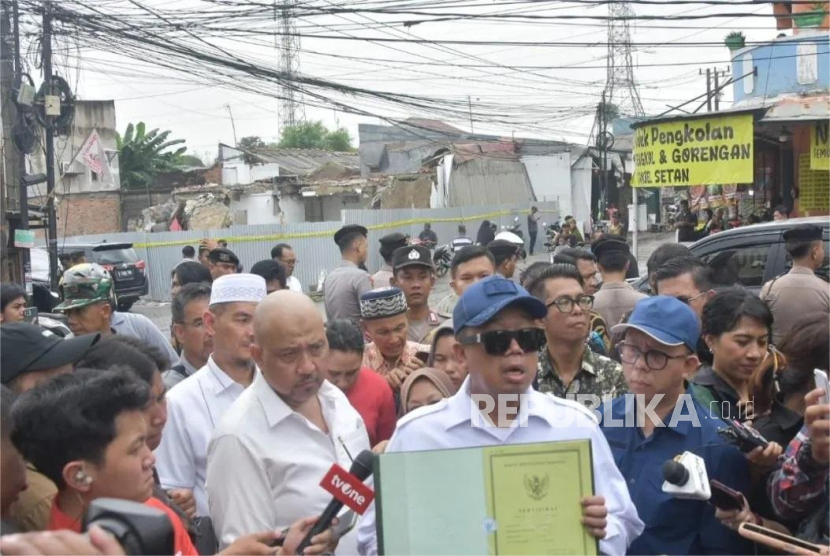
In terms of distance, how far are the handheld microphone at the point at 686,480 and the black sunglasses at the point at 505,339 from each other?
56cm

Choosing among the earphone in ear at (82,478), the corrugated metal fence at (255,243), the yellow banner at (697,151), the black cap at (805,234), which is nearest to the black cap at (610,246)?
the black cap at (805,234)

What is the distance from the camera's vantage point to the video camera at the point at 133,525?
5.15 feet

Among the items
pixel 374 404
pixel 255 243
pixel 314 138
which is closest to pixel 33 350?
pixel 374 404

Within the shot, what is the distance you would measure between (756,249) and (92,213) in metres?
34.8

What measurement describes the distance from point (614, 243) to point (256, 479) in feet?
15.8

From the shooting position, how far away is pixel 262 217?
37.8m

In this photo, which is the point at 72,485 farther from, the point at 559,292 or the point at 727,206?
the point at 727,206

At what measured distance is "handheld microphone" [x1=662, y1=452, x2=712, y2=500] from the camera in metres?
2.95

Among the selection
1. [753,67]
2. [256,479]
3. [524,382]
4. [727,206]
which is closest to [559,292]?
[524,382]

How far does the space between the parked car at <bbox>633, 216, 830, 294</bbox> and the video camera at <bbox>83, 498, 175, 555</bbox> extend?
7468mm

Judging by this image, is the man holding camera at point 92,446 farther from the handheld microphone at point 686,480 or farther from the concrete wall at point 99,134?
the concrete wall at point 99,134

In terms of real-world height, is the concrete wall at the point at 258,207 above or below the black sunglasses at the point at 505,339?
above

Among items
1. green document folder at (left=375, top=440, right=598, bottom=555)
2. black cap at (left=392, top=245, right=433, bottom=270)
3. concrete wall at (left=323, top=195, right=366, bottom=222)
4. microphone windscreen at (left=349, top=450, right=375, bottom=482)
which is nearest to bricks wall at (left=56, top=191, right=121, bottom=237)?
concrete wall at (left=323, top=195, right=366, bottom=222)

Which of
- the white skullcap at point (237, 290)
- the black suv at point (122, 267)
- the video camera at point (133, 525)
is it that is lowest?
the black suv at point (122, 267)
